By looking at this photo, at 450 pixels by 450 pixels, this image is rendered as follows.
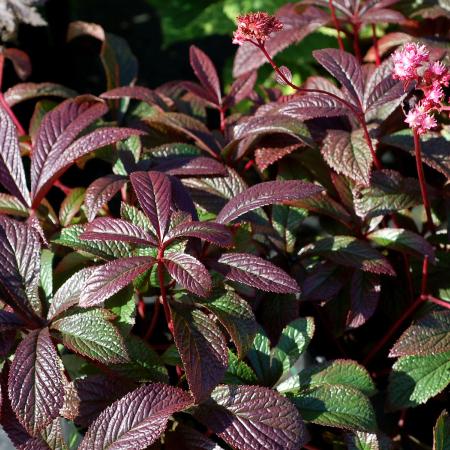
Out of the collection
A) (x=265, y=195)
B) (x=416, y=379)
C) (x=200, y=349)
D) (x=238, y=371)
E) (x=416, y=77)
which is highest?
(x=416, y=77)

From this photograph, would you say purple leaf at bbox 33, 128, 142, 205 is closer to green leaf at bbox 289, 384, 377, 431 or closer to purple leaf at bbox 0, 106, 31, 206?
purple leaf at bbox 0, 106, 31, 206

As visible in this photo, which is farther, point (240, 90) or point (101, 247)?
point (240, 90)

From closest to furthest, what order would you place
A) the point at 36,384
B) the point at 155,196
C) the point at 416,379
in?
the point at 36,384 → the point at 155,196 → the point at 416,379

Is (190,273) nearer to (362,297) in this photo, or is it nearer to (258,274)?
(258,274)

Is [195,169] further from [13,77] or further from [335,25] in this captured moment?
[13,77]

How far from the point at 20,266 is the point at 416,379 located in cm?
61

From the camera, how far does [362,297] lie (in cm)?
118

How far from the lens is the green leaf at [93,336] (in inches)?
37.6

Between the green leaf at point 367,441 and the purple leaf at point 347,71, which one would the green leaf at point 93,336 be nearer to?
the green leaf at point 367,441

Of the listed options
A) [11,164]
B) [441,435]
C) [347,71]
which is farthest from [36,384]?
[347,71]

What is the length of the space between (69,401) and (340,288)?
18.3 inches

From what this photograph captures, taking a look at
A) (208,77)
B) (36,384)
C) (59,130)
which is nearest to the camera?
(36,384)

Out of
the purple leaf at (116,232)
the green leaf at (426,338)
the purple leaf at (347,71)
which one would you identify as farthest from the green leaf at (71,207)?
the green leaf at (426,338)

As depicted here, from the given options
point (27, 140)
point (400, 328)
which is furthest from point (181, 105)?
point (400, 328)
